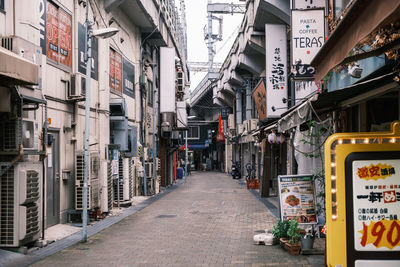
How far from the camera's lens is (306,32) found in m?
12.0

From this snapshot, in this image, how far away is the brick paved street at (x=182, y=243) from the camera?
939 centimetres

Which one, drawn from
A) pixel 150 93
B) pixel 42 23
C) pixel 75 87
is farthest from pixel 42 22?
pixel 150 93

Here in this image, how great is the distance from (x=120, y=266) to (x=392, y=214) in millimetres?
5546

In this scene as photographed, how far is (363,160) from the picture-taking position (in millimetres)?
5207

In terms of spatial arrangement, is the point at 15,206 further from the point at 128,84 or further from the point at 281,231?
the point at 128,84

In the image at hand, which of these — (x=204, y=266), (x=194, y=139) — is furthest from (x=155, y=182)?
(x=194, y=139)

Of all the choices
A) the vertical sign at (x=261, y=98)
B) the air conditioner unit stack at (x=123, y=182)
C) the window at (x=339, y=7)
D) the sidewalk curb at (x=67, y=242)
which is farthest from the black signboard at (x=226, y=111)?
the window at (x=339, y=7)

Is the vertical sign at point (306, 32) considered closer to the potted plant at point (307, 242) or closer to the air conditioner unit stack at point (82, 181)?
the potted plant at point (307, 242)

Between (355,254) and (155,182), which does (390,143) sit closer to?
(355,254)

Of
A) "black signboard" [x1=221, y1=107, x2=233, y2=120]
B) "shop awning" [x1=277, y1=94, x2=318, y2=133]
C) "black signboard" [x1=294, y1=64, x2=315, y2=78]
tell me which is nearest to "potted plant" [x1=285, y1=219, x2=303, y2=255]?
"shop awning" [x1=277, y1=94, x2=318, y2=133]

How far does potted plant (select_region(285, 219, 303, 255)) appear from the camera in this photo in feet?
32.3

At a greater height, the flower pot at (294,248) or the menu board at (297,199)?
the menu board at (297,199)

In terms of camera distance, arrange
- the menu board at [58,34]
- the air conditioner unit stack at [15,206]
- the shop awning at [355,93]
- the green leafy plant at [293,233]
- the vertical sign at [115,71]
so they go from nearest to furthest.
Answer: the shop awning at [355,93] < the air conditioner unit stack at [15,206] < the green leafy plant at [293,233] < the menu board at [58,34] < the vertical sign at [115,71]

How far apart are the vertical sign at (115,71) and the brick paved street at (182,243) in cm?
555
